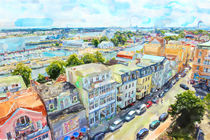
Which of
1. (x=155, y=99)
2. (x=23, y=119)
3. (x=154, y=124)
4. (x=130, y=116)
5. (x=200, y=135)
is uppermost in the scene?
(x=23, y=119)

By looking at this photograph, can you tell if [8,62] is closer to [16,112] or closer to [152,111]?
[16,112]

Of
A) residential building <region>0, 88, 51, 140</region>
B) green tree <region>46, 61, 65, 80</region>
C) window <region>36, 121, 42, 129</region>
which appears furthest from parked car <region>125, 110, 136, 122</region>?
green tree <region>46, 61, 65, 80</region>

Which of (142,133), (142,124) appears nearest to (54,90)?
(142,133)

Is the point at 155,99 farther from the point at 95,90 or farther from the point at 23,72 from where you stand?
the point at 23,72

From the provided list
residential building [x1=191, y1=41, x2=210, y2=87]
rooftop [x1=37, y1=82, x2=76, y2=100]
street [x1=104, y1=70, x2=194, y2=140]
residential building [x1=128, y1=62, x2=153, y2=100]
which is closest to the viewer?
rooftop [x1=37, y1=82, x2=76, y2=100]

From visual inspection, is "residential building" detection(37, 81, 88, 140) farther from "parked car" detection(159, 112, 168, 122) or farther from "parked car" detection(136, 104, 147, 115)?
"parked car" detection(159, 112, 168, 122)

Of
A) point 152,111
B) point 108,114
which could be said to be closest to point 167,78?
point 152,111
